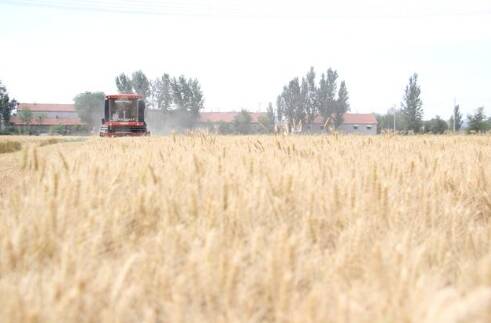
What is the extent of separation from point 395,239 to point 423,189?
0.91 meters

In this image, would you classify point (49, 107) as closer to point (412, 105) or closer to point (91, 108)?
point (91, 108)

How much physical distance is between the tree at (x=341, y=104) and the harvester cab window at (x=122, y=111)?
48815mm

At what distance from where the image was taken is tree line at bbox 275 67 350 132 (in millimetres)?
69562

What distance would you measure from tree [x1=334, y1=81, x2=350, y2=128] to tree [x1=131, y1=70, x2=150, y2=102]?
2666 centimetres

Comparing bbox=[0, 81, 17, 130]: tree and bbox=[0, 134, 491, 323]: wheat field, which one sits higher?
bbox=[0, 81, 17, 130]: tree

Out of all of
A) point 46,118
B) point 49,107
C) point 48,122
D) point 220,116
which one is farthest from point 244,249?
point 49,107

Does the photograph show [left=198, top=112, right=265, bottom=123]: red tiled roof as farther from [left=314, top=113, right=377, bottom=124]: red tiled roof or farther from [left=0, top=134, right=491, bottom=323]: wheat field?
[left=0, top=134, right=491, bottom=323]: wheat field

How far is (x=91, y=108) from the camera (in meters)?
88.6

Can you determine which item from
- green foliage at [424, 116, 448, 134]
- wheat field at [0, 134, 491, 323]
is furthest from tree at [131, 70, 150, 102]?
wheat field at [0, 134, 491, 323]

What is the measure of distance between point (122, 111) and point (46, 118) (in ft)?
267

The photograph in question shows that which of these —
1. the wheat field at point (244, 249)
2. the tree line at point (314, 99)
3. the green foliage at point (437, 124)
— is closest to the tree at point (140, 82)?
the tree line at point (314, 99)

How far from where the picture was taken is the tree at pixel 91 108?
86.9 meters

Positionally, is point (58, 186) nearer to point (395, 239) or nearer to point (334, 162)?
point (395, 239)

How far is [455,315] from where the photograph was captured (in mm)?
705
